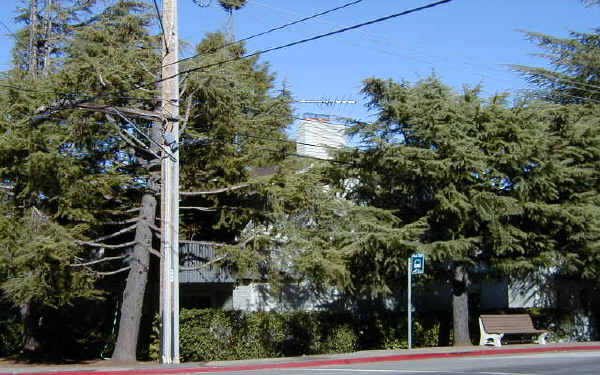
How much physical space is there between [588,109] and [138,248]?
18694 millimetres

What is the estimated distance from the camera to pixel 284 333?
2227 cm

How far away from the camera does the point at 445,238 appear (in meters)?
23.4

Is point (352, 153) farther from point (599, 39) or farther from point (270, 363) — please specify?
point (599, 39)

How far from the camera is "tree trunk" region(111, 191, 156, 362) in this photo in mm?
19125

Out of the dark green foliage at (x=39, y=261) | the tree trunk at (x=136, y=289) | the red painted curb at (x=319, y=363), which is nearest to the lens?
the red painted curb at (x=319, y=363)

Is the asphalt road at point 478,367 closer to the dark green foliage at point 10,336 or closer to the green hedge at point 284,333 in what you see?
the green hedge at point 284,333

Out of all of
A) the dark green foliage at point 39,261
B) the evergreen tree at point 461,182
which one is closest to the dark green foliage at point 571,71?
the evergreen tree at point 461,182

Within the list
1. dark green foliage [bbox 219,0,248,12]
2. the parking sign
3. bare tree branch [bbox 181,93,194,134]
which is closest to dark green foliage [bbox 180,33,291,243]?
bare tree branch [bbox 181,93,194,134]

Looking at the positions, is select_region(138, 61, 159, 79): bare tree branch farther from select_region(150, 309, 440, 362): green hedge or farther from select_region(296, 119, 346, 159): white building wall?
select_region(296, 119, 346, 159): white building wall

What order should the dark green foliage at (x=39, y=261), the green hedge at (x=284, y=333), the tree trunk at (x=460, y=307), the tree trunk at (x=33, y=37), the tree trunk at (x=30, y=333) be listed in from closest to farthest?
the dark green foliage at (x=39, y=261)
the green hedge at (x=284, y=333)
the tree trunk at (x=30, y=333)
the tree trunk at (x=460, y=307)
the tree trunk at (x=33, y=37)

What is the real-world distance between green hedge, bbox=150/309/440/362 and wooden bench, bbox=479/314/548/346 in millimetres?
2547

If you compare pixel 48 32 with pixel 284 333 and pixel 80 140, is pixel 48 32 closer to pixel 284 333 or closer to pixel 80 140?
pixel 80 140

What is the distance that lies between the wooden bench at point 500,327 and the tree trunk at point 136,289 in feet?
37.6

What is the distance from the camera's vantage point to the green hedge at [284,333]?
2055 cm
